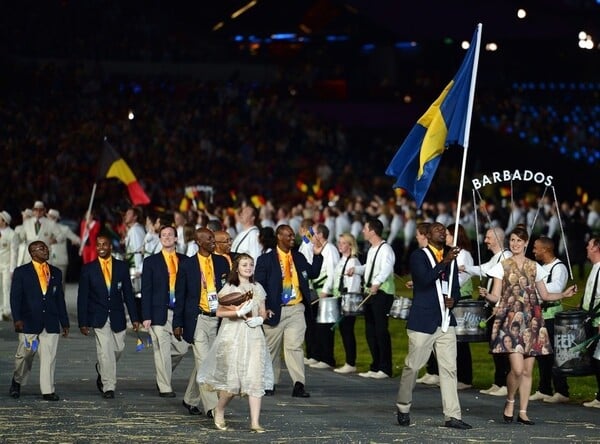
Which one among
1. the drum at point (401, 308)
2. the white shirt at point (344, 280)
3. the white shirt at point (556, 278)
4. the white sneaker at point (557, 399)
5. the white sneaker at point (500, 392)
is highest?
the white shirt at point (344, 280)

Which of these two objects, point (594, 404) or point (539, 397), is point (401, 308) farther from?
point (594, 404)

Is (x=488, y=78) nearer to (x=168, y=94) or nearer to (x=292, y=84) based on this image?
(x=292, y=84)

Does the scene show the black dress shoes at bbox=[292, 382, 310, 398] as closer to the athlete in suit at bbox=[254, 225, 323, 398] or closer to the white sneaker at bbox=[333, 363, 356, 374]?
the athlete in suit at bbox=[254, 225, 323, 398]

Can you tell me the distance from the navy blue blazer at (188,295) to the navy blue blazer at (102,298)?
42.6 inches

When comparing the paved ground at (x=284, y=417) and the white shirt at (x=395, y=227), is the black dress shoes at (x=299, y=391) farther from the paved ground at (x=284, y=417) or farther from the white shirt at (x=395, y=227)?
the white shirt at (x=395, y=227)

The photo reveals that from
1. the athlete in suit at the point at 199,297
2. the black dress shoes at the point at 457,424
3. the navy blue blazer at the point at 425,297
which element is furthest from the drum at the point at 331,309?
the black dress shoes at the point at 457,424

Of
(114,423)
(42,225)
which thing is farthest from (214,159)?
(114,423)

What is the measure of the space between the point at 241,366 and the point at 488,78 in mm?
46439

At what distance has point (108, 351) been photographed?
51.8 ft

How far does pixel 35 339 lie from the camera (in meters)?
15.6

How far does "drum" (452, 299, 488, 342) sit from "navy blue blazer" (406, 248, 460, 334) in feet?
6.18

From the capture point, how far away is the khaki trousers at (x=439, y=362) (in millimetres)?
13680

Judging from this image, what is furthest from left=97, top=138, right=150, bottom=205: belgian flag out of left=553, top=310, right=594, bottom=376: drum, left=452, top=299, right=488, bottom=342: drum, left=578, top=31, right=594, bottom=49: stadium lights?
left=578, top=31, right=594, bottom=49: stadium lights

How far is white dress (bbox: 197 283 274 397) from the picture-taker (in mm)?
13359
